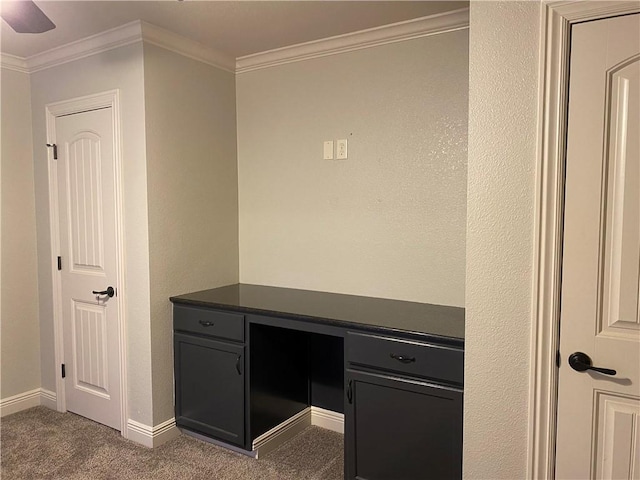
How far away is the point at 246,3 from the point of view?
2.34m

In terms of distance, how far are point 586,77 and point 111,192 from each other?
250 centimetres

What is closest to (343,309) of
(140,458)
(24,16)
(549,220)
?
(549,220)

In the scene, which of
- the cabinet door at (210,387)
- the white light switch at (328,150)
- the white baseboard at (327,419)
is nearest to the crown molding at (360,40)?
the white light switch at (328,150)

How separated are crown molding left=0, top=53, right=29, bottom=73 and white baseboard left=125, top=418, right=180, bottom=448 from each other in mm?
2398

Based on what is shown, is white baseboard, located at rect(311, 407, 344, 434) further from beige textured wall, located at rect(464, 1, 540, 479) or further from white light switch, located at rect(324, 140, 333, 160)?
white light switch, located at rect(324, 140, 333, 160)

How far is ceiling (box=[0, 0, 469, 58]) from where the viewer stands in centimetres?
237

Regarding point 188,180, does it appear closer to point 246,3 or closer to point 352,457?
point 246,3

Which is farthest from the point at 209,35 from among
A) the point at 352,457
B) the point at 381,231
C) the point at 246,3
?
the point at 352,457

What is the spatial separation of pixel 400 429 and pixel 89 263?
2145mm

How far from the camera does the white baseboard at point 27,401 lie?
3229 mm

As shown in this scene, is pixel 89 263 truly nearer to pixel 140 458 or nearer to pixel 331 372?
pixel 140 458

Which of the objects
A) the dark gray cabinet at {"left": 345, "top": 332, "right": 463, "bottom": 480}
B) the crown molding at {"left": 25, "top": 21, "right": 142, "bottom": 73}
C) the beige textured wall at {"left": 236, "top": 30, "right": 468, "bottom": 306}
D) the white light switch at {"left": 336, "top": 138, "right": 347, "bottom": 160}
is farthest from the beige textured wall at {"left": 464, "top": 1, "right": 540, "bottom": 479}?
the crown molding at {"left": 25, "top": 21, "right": 142, "bottom": 73}

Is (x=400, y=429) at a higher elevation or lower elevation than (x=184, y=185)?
lower

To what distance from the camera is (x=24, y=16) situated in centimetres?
149
